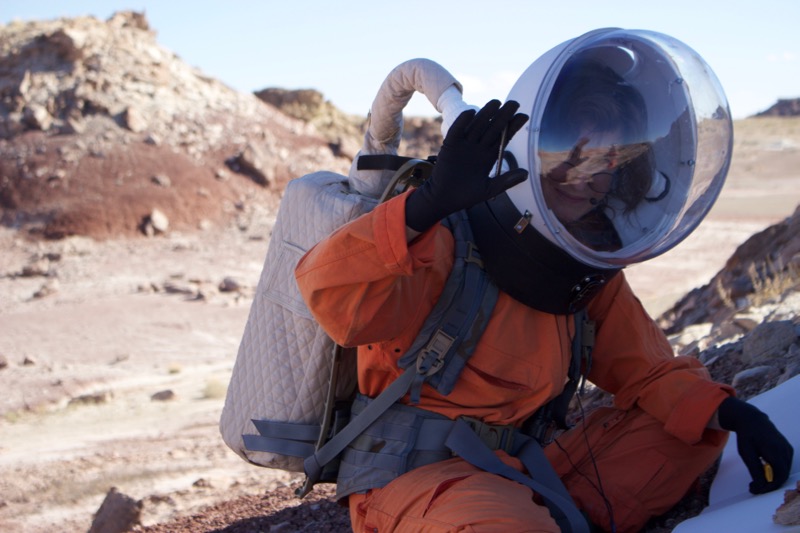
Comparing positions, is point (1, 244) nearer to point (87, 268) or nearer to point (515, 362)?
point (87, 268)

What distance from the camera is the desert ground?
4.80 m

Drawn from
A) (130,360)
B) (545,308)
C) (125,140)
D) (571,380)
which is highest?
(545,308)

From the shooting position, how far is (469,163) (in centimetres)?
203

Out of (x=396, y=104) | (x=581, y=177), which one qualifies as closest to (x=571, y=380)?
(x=581, y=177)

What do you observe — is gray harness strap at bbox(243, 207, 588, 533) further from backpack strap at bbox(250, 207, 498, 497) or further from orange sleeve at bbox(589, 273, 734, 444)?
orange sleeve at bbox(589, 273, 734, 444)

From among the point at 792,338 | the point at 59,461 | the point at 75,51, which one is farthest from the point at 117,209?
the point at 792,338

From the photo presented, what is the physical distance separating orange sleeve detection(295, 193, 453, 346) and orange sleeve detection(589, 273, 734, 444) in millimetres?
705

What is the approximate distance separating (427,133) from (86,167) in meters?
14.1

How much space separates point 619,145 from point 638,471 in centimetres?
94

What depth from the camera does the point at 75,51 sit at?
20.0 metres

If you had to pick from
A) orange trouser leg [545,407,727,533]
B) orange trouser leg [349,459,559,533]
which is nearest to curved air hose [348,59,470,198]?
orange trouser leg [349,459,559,533]

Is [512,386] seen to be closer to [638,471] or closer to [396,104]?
[638,471]

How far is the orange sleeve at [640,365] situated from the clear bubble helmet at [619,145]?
27 centimetres

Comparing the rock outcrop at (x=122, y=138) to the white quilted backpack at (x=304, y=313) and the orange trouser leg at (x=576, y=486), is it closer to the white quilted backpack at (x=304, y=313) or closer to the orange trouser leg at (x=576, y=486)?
the white quilted backpack at (x=304, y=313)
